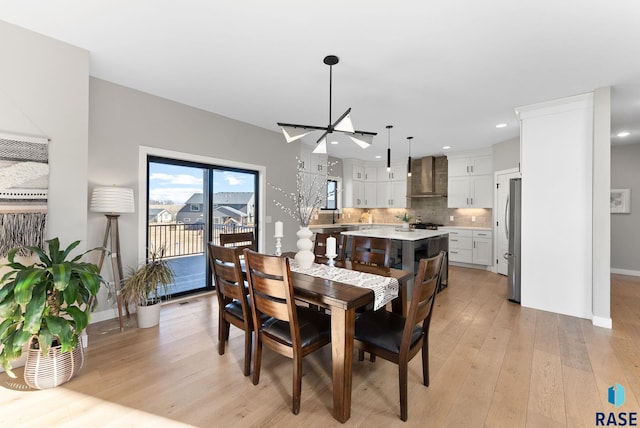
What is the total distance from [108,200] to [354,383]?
289 cm

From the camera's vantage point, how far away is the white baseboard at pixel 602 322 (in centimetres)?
316

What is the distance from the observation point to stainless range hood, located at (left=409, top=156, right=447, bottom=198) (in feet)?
23.0

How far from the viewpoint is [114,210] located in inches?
113

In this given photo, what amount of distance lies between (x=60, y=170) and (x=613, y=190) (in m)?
8.71

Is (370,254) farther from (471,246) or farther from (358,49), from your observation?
(471,246)

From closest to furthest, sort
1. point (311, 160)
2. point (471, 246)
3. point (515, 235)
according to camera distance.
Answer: point (515, 235) < point (471, 246) < point (311, 160)

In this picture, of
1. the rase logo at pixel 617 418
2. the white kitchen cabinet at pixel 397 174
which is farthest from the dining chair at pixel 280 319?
the white kitchen cabinet at pixel 397 174

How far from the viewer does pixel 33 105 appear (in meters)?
2.40

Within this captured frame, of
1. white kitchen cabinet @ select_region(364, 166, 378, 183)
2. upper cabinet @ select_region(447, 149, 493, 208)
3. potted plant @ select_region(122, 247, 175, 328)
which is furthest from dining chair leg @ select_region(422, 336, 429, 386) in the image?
white kitchen cabinet @ select_region(364, 166, 378, 183)

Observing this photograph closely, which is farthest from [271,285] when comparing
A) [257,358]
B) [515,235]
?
[515,235]

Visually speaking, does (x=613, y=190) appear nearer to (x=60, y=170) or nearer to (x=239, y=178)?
(x=239, y=178)

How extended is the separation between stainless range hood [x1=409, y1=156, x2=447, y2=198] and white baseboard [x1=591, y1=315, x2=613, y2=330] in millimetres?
4063

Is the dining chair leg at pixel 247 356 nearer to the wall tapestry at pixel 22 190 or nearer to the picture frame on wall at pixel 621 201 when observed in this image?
the wall tapestry at pixel 22 190

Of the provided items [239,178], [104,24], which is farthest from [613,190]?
[104,24]
